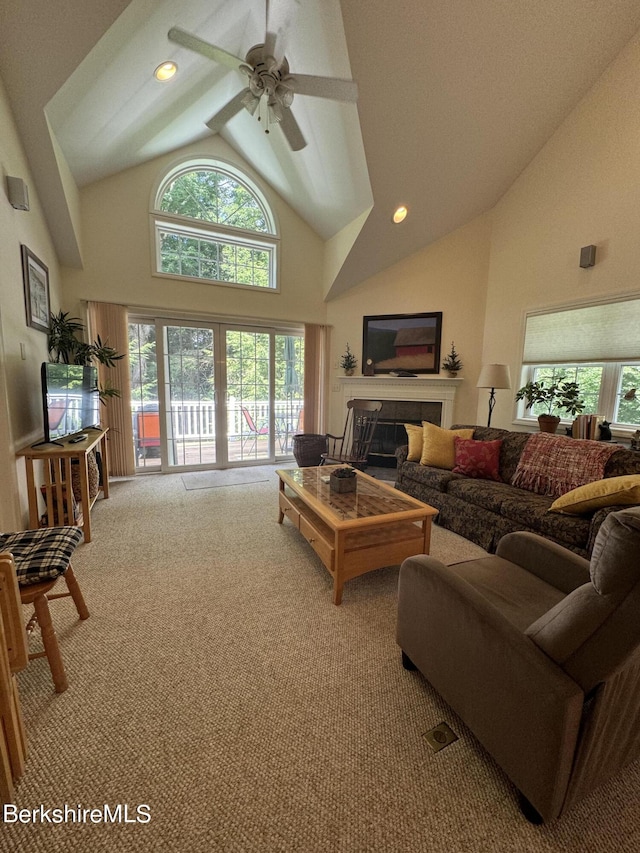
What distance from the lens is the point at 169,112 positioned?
332 centimetres

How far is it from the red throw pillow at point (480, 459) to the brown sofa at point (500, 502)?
0.06m

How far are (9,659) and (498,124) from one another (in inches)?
207

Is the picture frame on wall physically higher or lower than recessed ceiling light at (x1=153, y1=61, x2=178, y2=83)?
lower

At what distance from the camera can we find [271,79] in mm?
2186

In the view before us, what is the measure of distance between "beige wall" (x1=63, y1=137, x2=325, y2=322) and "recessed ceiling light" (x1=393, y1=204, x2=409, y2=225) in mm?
1570

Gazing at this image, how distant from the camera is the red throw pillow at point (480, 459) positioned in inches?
116

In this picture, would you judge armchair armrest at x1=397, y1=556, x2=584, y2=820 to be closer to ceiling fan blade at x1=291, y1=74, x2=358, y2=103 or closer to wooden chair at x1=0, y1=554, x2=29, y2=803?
wooden chair at x1=0, y1=554, x2=29, y2=803

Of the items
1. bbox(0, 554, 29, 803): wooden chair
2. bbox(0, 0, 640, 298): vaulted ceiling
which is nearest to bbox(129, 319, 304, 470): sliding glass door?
bbox(0, 0, 640, 298): vaulted ceiling

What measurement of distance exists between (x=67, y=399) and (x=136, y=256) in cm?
208

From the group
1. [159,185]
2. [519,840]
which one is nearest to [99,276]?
[159,185]

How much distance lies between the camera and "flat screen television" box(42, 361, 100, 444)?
2523 mm

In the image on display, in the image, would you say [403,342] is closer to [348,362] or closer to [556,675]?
[348,362]

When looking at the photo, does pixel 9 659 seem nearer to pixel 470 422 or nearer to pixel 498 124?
pixel 470 422

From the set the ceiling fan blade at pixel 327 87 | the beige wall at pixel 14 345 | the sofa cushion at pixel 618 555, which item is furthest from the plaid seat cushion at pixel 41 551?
the ceiling fan blade at pixel 327 87
